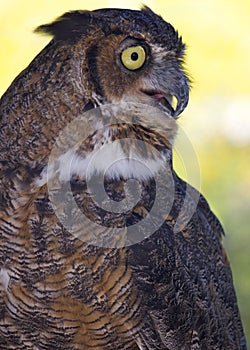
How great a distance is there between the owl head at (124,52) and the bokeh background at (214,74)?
3380 millimetres

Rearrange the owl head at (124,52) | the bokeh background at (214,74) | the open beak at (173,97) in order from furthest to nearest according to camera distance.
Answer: the bokeh background at (214,74)
the open beak at (173,97)
the owl head at (124,52)

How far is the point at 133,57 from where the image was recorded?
2809mm

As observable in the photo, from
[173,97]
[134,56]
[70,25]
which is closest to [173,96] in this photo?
[173,97]

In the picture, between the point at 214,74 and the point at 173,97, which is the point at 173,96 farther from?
the point at 214,74

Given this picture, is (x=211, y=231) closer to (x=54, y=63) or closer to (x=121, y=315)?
(x=121, y=315)

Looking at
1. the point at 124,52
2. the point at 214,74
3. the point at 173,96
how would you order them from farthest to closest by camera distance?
the point at 214,74
the point at 173,96
the point at 124,52

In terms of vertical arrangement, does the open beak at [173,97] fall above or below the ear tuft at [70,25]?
below

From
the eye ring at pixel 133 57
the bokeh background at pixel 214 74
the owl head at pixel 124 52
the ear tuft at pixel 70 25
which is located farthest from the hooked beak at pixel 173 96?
the bokeh background at pixel 214 74

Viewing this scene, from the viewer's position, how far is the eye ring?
9.12ft

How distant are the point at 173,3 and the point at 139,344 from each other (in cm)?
609

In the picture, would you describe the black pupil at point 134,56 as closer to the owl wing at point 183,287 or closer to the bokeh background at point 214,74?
the owl wing at point 183,287

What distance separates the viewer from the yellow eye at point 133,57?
2781 mm

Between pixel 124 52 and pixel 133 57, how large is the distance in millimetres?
49

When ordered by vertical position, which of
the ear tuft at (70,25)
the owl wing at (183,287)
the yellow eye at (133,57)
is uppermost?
the ear tuft at (70,25)
